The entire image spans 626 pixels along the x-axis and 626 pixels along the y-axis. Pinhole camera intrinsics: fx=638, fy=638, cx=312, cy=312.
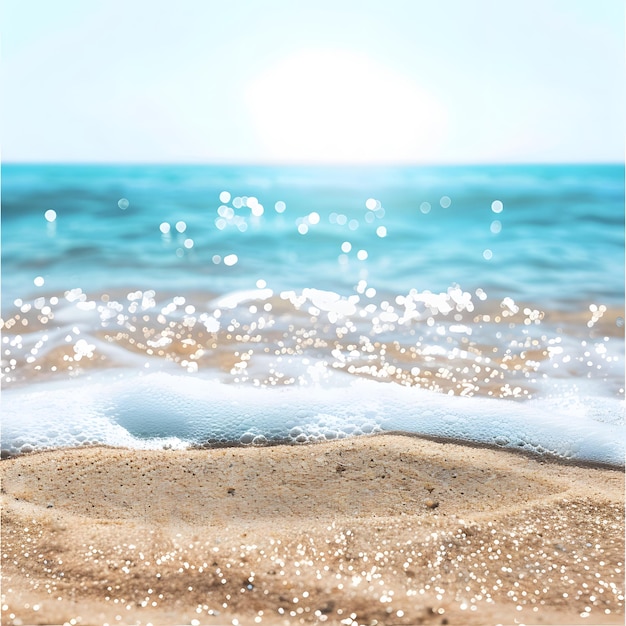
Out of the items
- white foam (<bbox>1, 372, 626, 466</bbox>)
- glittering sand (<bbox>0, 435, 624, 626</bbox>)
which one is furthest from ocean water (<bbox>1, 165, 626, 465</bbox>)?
glittering sand (<bbox>0, 435, 624, 626</bbox>)

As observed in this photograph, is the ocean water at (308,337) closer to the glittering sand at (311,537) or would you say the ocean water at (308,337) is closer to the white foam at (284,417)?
the white foam at (284,417)

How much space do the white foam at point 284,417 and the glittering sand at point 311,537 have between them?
0.51 ft

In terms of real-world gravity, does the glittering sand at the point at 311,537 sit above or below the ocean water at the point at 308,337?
below

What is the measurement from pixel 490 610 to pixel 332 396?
1248 millimetres

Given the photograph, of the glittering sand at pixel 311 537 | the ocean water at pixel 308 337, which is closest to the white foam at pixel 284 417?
the ocean water at pixel 308 337

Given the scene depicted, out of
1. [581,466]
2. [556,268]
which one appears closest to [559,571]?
[581,466]

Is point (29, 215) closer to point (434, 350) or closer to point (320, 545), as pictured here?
point (434, 350)

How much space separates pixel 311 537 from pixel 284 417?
0.80m

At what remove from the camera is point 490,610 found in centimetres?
130

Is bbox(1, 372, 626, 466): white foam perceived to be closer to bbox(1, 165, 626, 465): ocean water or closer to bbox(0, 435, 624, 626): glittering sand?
bbox(1, 165, 626, 465): ocean water

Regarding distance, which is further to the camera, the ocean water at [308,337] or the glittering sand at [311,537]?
the ocean water at [308,337]

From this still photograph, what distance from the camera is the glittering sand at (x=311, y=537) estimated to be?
1.31 metres

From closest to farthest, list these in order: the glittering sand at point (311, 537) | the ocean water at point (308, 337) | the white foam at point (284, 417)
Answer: the glittering sand at point (311, 537) → the white foam at point (284, 417) → the ocean water at point (308, 337)

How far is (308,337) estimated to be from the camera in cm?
345
